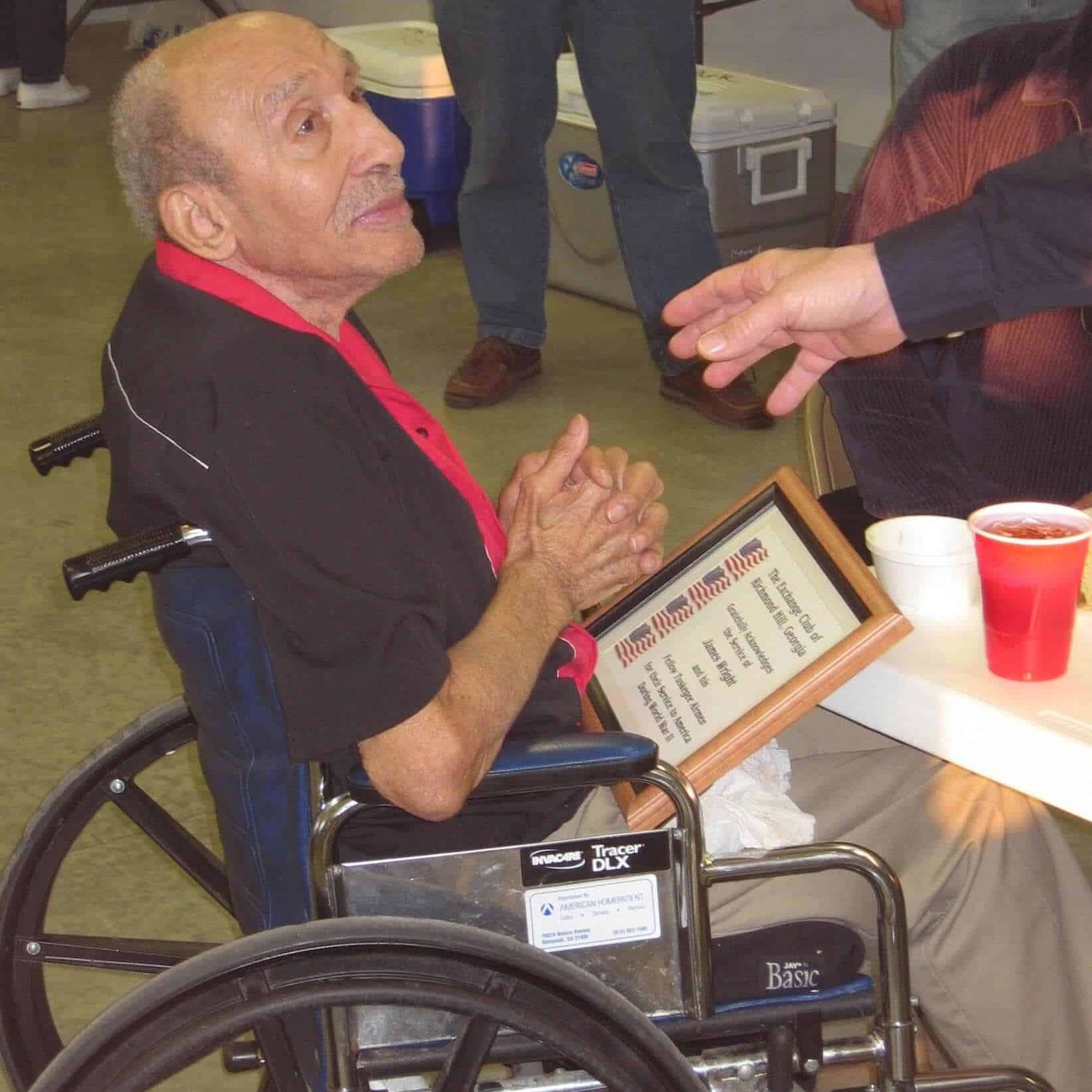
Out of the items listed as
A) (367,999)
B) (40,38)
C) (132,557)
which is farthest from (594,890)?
(40,38)

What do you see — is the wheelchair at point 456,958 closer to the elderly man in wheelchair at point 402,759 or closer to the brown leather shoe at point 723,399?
the elderly man in wheelchair at point 402,759

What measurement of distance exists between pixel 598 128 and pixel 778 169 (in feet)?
2.83

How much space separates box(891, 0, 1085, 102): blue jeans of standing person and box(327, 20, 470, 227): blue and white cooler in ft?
8.29

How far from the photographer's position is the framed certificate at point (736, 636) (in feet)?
4.42

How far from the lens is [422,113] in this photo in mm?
5168

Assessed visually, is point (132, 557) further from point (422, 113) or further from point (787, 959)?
point (422, 113)

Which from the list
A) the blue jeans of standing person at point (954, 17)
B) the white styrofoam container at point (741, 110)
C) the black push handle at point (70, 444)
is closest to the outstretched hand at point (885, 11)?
the blue jeans of standing person at point (954, 17)

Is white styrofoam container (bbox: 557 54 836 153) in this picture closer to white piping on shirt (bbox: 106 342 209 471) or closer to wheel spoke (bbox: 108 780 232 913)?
wheel spoke (bbox: 108 780 232 913)

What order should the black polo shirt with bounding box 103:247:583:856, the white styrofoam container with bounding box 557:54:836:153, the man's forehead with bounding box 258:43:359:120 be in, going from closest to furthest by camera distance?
the black polo shirt with bounding box 103:247:583:856 → the man's forehead with bounding box 258:43:359:120 → the white styrofoam container with bounding box 557:54:836:153

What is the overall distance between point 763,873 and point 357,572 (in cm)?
40

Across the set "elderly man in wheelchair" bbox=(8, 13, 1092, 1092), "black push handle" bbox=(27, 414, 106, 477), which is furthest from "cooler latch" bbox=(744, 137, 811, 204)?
"black push handle" bbox=(27, 414, 106, 477)

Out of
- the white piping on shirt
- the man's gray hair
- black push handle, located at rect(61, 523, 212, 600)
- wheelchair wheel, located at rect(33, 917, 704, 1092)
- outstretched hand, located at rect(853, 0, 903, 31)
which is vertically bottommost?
wheelchair wheel, located at rect(33, 917, 704, 1092)

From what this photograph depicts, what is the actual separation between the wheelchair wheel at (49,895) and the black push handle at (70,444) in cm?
27

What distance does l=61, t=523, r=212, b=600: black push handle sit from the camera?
1.24m
